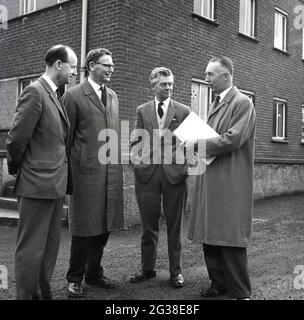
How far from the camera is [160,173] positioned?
473 centimetres

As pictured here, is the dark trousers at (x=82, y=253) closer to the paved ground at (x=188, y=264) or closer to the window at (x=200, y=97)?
the paved ground at (x=188, y=264)

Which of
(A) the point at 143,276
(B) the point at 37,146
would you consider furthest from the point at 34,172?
(A) the point at 143,276

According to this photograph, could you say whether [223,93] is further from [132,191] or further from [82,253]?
[132,191]

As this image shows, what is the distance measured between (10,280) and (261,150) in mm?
9524

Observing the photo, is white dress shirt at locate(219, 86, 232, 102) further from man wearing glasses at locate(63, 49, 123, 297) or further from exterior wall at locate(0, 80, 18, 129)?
exterior wall at locate(0, 80, 18, 129)

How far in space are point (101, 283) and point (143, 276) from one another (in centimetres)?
50

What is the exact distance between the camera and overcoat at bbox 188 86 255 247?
12.5 feet

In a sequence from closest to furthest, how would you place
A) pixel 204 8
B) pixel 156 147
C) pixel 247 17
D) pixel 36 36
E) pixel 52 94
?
pixel 52 94 → pixel 156 147 → pixel 36 36 → pixel 204 8 → pixel 247 17

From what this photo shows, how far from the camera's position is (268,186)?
1278 cm

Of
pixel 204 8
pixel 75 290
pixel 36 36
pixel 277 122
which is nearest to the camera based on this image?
pixel 75 290

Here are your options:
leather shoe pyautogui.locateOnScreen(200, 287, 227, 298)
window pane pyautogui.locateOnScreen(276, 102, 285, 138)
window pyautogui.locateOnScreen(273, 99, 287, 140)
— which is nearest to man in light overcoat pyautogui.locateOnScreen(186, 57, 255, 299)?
leather shoe pyautogui.locateOnScreen(200, 287, 227, 298)

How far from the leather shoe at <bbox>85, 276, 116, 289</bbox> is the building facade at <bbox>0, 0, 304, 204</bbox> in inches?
147
